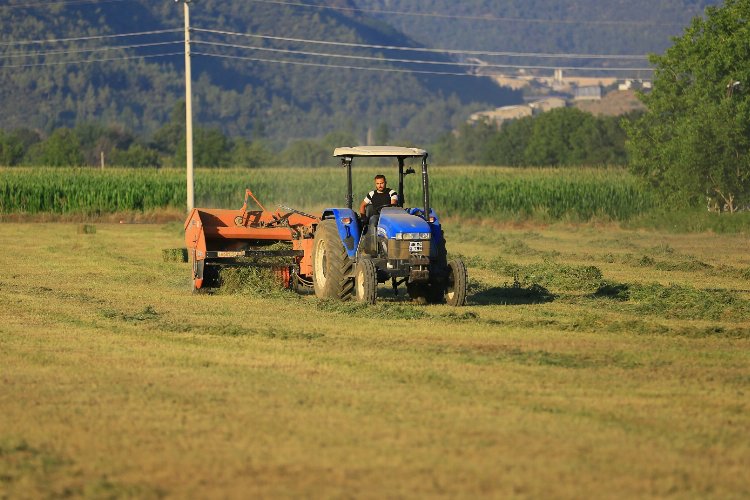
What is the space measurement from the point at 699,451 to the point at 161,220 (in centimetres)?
3521

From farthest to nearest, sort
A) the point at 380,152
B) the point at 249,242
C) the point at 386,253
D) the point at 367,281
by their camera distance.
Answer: the point at 249,242 → the point at 380,152 → the point at 386,253 → the point at 367,281

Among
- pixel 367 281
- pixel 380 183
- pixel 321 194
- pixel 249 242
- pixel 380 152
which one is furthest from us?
pixel 321 194

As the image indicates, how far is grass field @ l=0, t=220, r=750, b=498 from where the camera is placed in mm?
8242

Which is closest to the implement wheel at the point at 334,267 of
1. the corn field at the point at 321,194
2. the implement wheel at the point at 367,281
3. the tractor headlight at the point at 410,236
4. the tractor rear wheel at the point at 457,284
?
the implement wheel at the point at 367,281

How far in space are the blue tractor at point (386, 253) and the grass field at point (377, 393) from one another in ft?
1.70

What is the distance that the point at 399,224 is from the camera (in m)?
16.6

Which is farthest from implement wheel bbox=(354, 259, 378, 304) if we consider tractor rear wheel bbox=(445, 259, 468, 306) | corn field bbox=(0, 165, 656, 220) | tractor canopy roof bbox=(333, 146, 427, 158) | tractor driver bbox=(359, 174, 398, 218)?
corn field bbox=(0, 165, 656, 220)

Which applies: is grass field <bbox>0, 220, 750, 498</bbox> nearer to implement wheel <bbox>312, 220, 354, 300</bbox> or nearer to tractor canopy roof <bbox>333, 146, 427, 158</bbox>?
implement wheel <bbox>312, 220, 354, 300</bbox>

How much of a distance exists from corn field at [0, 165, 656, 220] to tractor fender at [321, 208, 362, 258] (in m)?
26.0

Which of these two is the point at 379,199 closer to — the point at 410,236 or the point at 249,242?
the point at 410,236

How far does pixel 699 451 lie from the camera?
8.88 meters

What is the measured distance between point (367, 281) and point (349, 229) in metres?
1.05

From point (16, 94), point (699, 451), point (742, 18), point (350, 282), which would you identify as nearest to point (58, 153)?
point (742, 18)

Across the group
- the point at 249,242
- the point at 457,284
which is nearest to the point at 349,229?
the point at 457,284
